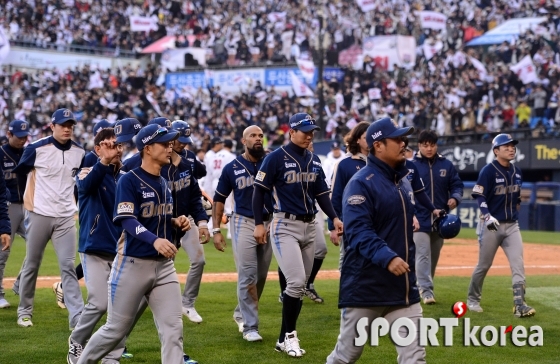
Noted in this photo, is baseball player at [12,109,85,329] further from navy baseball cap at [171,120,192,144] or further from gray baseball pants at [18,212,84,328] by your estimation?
navy baseball cap at [171,120,192,144]

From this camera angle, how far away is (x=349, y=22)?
4153 centimetres

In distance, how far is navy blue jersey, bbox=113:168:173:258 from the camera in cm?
682

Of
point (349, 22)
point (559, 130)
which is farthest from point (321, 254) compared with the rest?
point (349, 22)

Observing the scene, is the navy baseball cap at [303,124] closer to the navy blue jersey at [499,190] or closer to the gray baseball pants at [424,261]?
the navy blue jersey at [499,190]

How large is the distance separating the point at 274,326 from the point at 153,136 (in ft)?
13.7

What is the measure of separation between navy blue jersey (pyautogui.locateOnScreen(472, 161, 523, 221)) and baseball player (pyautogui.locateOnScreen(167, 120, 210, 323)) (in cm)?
372

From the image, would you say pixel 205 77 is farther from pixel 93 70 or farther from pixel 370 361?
pixel 370 361

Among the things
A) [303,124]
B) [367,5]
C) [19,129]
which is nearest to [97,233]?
[303,124]

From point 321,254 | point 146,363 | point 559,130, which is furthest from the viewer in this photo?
point 559,130

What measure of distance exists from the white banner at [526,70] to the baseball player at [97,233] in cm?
2492

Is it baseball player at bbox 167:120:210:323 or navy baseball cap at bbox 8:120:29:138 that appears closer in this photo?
baseball player at bbox 167:120:210:323

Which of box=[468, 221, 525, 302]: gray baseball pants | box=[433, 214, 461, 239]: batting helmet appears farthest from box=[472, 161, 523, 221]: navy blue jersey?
box=[433, 214, 461, 239]: batting helmet

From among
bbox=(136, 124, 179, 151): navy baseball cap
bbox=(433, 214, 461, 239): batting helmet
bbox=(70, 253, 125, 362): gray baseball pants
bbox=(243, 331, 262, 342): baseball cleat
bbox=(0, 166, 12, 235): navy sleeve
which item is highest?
bbox=(136, 124, 179, 151): navy baseball cap

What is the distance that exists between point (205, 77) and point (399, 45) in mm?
8607
